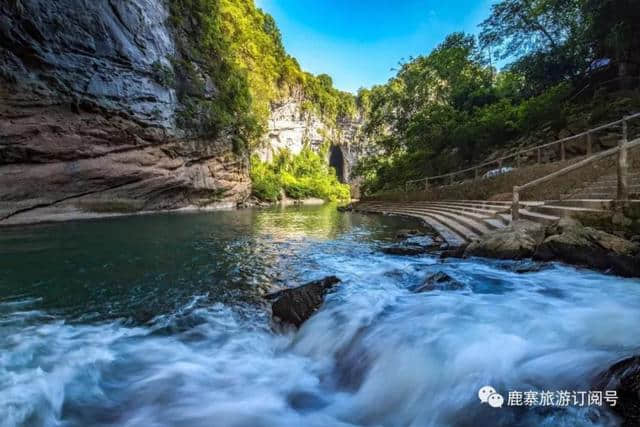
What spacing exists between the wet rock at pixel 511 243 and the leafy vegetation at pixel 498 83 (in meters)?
11.3

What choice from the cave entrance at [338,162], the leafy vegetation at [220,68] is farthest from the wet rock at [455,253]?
the cave entrance at [338,162]

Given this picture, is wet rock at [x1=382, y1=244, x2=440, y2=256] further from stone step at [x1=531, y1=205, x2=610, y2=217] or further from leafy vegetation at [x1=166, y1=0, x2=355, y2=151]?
leafy vegetation at [x1=166, y1=0, x2=355, y2=151]

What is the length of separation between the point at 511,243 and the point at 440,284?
221 centimetres

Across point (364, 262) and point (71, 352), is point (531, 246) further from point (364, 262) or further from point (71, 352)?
point (71, 352)

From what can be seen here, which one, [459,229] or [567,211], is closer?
[567,211]

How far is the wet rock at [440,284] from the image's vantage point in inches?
176

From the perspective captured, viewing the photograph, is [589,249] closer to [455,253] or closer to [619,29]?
[455,253]

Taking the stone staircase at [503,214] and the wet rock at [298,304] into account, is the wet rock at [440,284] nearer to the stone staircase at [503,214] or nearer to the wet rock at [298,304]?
the wet rock at [298,304]

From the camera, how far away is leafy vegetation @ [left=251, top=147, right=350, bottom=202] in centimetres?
4100

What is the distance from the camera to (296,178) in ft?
185

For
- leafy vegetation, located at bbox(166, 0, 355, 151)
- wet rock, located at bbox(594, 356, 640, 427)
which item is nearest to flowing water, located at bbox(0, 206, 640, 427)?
wet rock, located at bbox(594, 356, 640, 427)

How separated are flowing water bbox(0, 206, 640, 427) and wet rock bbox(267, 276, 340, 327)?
15 cm

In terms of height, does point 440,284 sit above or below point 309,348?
above

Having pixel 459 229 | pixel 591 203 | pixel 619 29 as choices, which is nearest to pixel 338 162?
pixel 619 29
